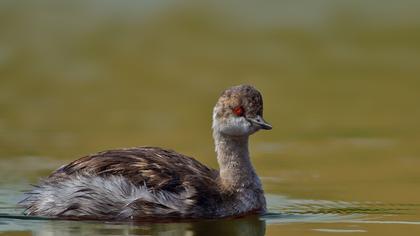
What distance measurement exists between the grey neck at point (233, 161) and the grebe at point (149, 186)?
88 mm

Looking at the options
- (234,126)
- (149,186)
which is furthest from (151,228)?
(234,126)

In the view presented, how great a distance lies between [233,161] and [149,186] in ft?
3.76

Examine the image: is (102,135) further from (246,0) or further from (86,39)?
(246,0)

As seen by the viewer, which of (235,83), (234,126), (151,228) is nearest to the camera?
(151,228)

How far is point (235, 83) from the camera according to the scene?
25.0m

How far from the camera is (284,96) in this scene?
24.1m

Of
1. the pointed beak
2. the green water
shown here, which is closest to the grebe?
the pointed beak

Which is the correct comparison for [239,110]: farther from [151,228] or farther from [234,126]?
[151,228]

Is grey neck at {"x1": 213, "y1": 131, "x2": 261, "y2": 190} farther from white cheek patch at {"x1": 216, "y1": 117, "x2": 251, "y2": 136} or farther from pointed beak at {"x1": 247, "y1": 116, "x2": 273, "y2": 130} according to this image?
pointed beak at {"x1": 247, "y1": 116, "x2": 273, "y2": 130}

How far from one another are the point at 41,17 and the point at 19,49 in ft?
9.65

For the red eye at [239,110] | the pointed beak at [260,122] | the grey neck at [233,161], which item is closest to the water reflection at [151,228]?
the grey neck at [233,161]

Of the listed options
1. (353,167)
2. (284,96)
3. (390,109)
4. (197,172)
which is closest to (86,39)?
(284,96)

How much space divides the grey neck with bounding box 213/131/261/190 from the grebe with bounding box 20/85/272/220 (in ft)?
0.29

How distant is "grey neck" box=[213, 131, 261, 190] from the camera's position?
598 inches
